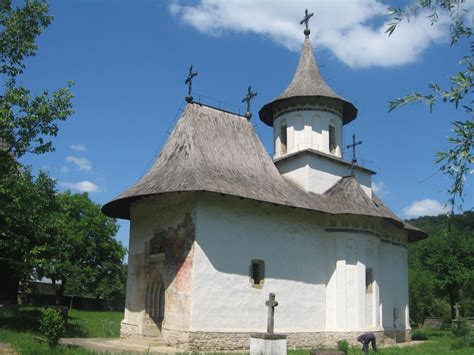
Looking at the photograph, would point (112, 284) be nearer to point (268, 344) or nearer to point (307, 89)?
point (307, 89)

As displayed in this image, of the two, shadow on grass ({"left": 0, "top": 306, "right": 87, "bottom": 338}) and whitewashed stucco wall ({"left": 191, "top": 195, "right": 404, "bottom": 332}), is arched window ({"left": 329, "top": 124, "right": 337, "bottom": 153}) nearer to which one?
whitewashed stucco wall ({"left": 191, "top": 195, "right": 404, "bottom": 332})

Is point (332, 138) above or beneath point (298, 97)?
beneath

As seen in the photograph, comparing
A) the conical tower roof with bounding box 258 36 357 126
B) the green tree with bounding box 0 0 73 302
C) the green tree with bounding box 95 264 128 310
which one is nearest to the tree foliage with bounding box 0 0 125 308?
the green tree with bounding box 0 0 73 302

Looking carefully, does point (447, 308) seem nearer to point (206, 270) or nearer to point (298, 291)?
point (298, 291)

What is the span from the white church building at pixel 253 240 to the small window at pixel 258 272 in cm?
3

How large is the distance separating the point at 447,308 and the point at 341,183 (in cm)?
2754

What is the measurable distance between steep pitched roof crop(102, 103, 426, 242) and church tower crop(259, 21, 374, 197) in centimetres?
85

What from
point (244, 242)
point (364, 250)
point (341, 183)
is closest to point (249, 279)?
point (244, 242)

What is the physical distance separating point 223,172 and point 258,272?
139 inches

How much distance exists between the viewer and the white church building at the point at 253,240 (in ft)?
52.4

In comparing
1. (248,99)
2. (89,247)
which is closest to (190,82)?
(248,99)

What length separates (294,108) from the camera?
73.8 ft

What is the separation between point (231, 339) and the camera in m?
15.9

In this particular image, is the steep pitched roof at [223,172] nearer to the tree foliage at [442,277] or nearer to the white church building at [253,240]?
the white church building at [253,240]
